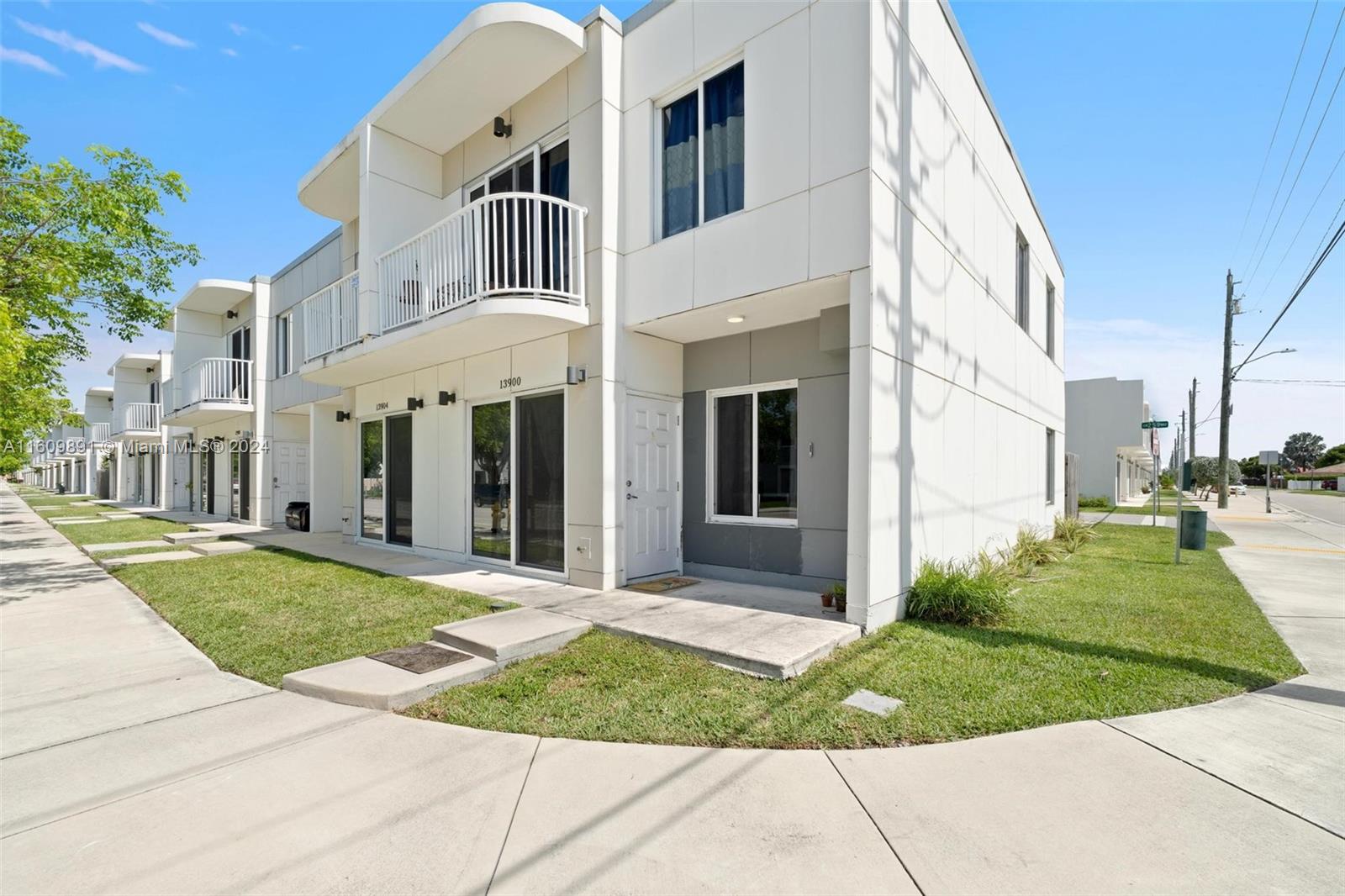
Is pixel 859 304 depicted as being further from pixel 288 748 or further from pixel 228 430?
pixel 228 430

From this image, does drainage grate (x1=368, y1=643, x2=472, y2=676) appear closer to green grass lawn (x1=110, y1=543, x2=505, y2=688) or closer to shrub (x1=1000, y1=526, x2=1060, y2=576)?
green grass lawn (x1=110, y1=543, x2=505, y2=688)

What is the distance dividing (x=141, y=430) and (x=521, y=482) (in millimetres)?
24885

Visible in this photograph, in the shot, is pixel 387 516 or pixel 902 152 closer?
pixel 902 152

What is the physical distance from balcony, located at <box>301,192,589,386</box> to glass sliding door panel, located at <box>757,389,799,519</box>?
261cm

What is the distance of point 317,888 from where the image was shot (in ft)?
7.17

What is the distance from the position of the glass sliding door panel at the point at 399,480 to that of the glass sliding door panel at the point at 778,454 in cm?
656

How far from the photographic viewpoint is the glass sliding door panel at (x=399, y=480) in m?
10.5

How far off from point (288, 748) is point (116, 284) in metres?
9.99

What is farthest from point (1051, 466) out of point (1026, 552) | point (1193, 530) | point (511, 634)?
point (511, 634)

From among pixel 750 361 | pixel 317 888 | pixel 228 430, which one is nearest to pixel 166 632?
pixel 317 888

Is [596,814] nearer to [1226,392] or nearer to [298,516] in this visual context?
[298,516]

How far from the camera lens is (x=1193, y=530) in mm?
11203

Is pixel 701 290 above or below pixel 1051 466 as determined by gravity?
above

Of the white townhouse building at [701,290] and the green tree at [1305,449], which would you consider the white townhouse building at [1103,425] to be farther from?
the green tree at [1305,449]
